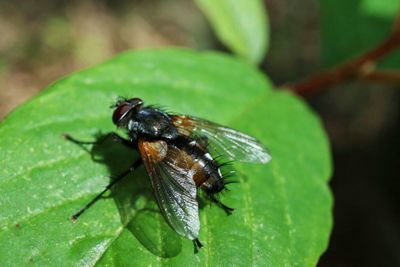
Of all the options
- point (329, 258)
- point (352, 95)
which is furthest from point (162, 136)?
point (352, 95)

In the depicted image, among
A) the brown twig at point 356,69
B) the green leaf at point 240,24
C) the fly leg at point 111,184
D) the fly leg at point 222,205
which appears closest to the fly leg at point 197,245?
the fly leg at point 222,205

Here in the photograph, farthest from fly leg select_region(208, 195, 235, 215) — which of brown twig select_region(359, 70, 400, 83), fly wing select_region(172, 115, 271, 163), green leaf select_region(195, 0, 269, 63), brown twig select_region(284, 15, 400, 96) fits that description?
green leaf select_region(195, 0, 269, 63)

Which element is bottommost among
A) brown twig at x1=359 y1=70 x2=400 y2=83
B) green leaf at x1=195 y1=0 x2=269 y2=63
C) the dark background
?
the dark background

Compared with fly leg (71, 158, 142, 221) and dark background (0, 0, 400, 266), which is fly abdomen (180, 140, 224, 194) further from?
dark background (0, 0, 400, 266)

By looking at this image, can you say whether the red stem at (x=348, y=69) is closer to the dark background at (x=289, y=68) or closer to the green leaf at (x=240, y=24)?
the green leaf at (x=240, y=24)

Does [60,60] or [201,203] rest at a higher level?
[201,203]

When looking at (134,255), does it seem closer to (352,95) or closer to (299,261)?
(299,261)

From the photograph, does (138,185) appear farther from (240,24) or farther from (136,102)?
(240,24)
